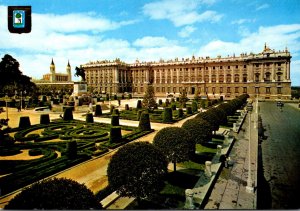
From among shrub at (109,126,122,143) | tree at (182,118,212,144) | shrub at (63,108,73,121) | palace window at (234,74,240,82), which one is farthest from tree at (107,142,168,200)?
palace window at (234,74,240,82)

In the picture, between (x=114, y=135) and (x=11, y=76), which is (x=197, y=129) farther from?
(x=11, y=76)

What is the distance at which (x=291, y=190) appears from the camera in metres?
10.9

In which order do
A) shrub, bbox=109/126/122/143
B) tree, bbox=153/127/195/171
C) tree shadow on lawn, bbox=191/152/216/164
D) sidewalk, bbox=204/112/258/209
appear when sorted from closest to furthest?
1. sidewalk, bbox=204/112/258/209
2. tree, bbox=153/127/195/171
3. tree shadow on lawn, bbox=191/152/216/164
4. shrub, bbox=109/126/122/143

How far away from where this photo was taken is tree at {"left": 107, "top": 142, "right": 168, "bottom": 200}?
7.46 meters

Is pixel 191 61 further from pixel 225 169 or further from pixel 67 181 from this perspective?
pixel 67 181

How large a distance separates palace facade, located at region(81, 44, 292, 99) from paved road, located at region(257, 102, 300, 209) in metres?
34.6

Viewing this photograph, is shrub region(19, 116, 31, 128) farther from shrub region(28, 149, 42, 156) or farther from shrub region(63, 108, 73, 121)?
shrub region(28, 149, 42, 156)

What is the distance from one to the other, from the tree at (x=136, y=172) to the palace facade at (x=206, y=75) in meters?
48.1

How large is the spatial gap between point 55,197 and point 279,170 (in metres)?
12.7

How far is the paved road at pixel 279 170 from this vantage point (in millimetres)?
9953

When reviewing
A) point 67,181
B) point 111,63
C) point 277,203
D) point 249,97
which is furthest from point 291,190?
point 111,63

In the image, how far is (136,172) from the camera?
744cm

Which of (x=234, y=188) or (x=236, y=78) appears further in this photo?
(x=236, y=78)

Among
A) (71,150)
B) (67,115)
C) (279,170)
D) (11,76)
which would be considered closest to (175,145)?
(71,150)
